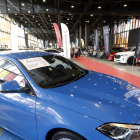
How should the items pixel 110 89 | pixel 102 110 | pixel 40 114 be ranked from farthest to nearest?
pixel 110 89, pixel 40 114, pixel 102 110

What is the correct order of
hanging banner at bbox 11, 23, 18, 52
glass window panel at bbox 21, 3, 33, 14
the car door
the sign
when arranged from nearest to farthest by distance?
the car door < the sign < hanging banner at bbox 11, 23, 18, 52 < glass window panel at bbox 21, 3, 33, 14

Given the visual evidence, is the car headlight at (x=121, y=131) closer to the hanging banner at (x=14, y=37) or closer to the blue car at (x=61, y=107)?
the blue car at (x=61, y=107)

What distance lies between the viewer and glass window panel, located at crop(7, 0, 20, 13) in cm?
1318

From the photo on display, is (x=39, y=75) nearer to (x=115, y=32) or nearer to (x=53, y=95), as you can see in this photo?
(x=53, y=95)

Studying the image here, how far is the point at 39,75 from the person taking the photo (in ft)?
6.31

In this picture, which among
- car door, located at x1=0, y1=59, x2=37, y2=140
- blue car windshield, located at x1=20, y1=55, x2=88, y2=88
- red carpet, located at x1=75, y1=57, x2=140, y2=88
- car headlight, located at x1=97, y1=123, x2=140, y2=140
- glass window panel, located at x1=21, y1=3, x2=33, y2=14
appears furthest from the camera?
glass window panel, located at x1=21, y1=3, x2=33, y2=14

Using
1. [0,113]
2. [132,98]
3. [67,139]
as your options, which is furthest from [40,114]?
[132,98]

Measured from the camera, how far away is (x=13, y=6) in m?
13.4

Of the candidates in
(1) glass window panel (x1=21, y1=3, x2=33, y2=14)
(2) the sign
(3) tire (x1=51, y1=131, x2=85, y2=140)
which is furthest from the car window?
(1) glass window panel (x1=21, y1=3, x2=33, y2=14)

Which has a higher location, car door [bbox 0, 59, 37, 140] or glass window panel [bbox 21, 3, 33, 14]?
glass window panel [bbox 21, 3, 33, 14]

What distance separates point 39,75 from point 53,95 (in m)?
0.57

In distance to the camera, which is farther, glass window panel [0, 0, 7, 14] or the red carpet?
glass window panel [0, 0, 7, 14]

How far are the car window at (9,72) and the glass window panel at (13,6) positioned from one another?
45.4ft

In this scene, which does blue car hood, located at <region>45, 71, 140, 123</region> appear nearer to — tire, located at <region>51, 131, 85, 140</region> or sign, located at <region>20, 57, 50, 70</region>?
tire, located at <region>51, 131, 85, 140</region>
